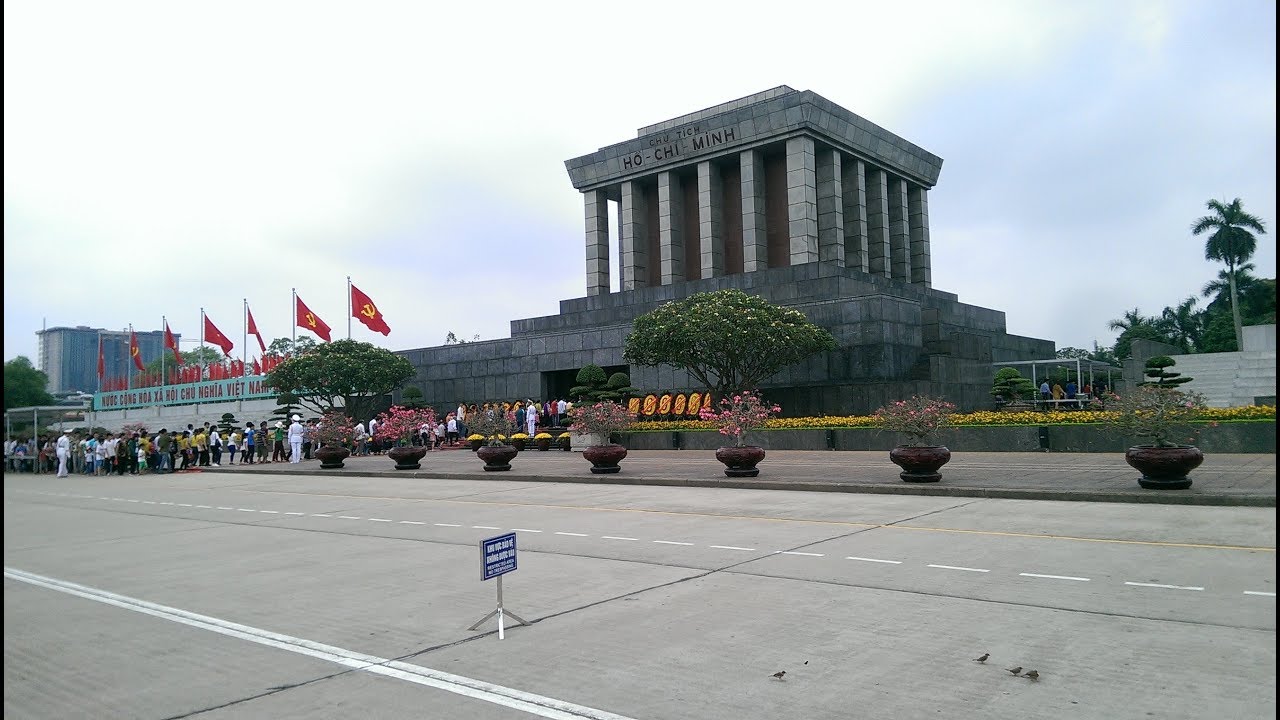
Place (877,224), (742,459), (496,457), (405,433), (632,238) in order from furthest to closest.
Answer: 1. (877,224)
2. (632,238)
3. (405,433)
4. (496,457)
5. (742,459)

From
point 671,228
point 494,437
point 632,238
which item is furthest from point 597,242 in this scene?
point 494,437

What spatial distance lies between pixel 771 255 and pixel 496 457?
27834 mm

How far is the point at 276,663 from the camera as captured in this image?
6230 mm

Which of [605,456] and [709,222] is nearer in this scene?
[605,456]

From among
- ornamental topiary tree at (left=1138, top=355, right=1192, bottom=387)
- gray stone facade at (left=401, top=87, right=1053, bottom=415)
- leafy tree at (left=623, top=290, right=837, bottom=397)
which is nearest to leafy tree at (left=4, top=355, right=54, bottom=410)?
leafy tree at (left=623, top=290, right=837, bottom=397)

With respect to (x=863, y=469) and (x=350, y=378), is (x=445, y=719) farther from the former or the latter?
(x=350, y=378)

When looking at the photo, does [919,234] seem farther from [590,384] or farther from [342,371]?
[342,371]

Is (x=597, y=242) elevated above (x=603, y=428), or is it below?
above

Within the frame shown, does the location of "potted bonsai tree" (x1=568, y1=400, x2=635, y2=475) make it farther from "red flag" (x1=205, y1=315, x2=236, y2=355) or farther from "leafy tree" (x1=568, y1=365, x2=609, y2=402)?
"red flag" (x1=205, y1=315, x2=236, y2=355)

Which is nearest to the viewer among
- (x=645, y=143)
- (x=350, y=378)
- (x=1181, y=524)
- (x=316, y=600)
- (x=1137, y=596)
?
(x=1137, y=596)

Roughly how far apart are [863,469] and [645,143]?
33974 millimetres

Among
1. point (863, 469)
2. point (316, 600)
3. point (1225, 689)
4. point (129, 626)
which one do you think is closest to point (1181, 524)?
point (1225, 689)

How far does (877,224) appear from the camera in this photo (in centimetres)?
5231

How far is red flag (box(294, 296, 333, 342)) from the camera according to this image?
2093 inches
